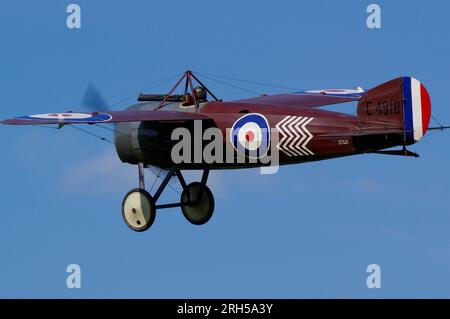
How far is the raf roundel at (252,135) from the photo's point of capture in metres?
28.6

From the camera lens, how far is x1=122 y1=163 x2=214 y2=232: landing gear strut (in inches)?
1184

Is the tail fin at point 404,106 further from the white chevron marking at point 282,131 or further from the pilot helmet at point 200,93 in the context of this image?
the pilot helmet at point 200,93

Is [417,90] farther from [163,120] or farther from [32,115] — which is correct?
[32,115]

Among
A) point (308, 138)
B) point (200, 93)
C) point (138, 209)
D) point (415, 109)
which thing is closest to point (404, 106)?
point (415, 109)

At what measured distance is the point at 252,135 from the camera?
28.7m

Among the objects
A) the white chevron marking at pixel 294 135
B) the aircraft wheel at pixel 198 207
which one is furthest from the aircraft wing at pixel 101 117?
the aircraft wheel at pixel 198 207

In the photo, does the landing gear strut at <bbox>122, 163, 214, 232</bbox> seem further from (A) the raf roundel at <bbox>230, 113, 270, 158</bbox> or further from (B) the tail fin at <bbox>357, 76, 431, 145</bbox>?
(B) the tail fin at <bbox>357, 76, 431, 145</bbox>

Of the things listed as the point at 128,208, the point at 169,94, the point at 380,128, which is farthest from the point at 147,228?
the point at 380,128

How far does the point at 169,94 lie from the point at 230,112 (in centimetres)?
167

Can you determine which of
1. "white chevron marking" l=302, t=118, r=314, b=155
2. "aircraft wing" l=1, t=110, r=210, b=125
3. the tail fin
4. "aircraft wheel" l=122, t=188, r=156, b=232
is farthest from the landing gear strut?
the tail fin

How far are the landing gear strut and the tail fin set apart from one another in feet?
14.5

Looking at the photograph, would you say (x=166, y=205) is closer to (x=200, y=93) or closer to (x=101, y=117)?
(x=200, y=93)

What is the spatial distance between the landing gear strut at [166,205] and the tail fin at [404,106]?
441 centimetres

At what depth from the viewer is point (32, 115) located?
28.7 meters
